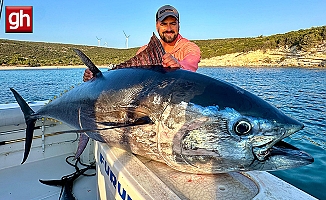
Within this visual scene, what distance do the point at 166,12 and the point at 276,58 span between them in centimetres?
5734

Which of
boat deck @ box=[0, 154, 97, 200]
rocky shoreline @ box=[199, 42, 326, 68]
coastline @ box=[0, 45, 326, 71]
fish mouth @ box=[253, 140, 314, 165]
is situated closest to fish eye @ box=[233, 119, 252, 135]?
fish mouth @ box=[253, 140, 314, 165]

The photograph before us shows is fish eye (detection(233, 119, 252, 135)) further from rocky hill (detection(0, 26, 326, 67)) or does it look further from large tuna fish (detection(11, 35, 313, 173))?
rocky hill (detection(0, 26, 326, 67))

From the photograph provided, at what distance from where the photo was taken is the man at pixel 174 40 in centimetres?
254

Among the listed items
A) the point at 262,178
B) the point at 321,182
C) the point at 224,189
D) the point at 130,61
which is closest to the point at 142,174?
the point at 224,189

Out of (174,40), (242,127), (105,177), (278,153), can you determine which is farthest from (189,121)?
(174,40)

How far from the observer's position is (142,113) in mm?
1613

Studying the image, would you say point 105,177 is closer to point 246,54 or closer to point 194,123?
point 194,123

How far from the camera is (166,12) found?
8.99ft

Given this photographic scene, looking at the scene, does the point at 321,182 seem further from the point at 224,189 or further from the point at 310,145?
the point at 224,189

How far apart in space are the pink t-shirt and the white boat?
108 cm

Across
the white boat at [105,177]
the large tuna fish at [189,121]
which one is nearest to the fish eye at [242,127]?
the large tuna fish at [189,121]

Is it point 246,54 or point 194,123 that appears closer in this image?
point 194,123

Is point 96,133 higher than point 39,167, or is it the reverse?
point 96,133

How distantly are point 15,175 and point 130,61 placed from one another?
7.52 ft
